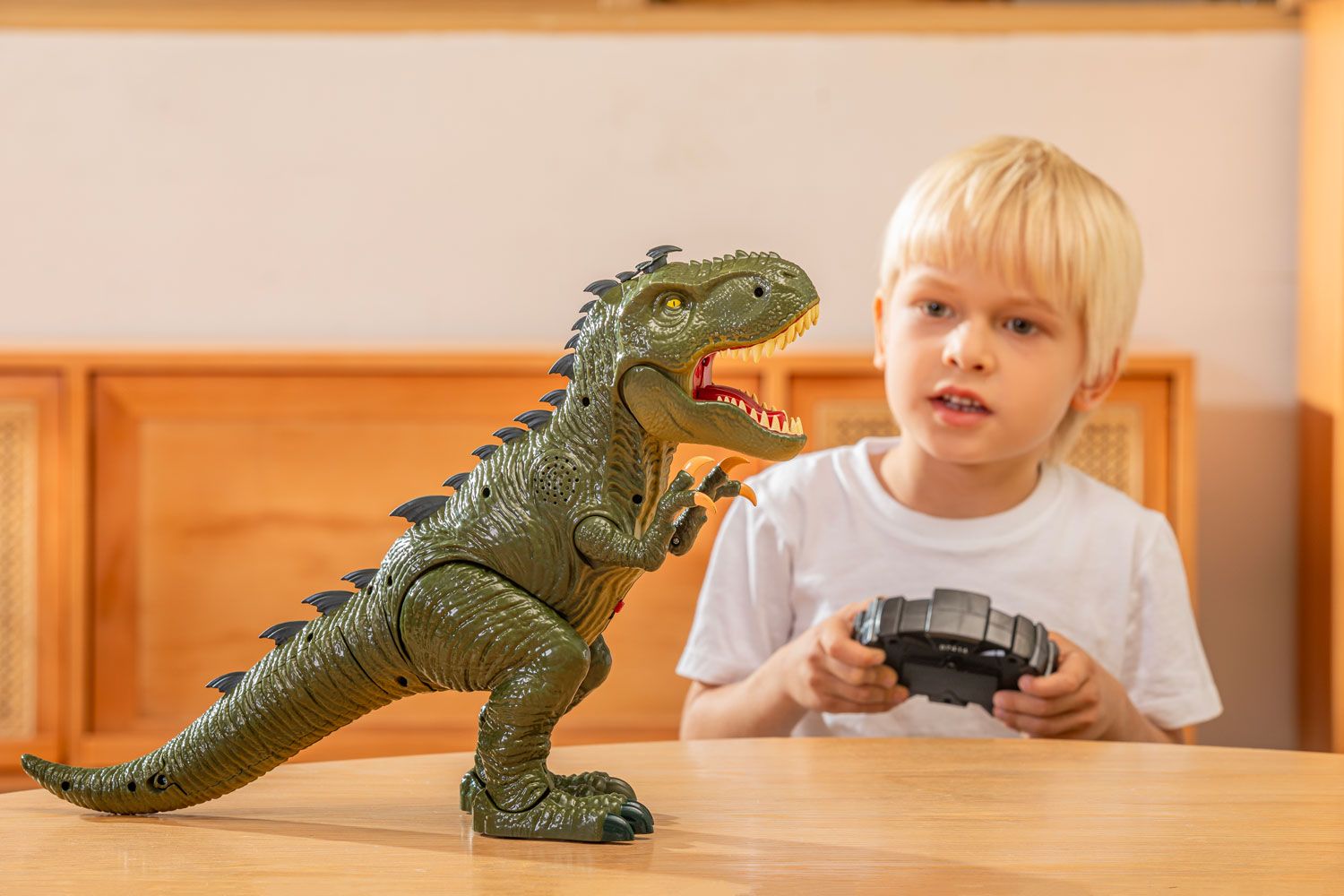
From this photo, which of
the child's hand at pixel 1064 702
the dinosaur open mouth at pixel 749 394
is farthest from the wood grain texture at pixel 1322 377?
the dinosaur open mouth at pixel 749 394

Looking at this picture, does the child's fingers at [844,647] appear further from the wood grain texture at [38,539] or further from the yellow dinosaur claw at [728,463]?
the wood grain texture at [38,539]

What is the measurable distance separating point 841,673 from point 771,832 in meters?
0.36

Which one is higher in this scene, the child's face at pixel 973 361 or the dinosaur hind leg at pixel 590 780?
the child's face at pixel 973 361

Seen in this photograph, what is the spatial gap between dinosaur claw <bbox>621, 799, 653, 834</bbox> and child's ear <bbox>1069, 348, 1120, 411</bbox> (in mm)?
848

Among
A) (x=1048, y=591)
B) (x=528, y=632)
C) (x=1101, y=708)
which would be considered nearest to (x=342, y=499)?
(x=1048, y=591)

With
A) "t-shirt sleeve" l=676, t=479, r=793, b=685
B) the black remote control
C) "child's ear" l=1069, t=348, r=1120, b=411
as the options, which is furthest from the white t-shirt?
the black remote control

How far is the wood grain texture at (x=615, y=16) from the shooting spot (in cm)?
196


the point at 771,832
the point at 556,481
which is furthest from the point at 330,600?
the point at 771,832

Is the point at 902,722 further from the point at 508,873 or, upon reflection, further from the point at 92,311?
the point at 92,311

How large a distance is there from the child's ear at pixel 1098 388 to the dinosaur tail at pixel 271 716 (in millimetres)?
898

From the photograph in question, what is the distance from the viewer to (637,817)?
557 millimetres

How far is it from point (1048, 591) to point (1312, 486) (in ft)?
2.67

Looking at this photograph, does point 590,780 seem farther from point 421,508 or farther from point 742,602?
point 742,602

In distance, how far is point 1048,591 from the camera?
1292 millimetres
